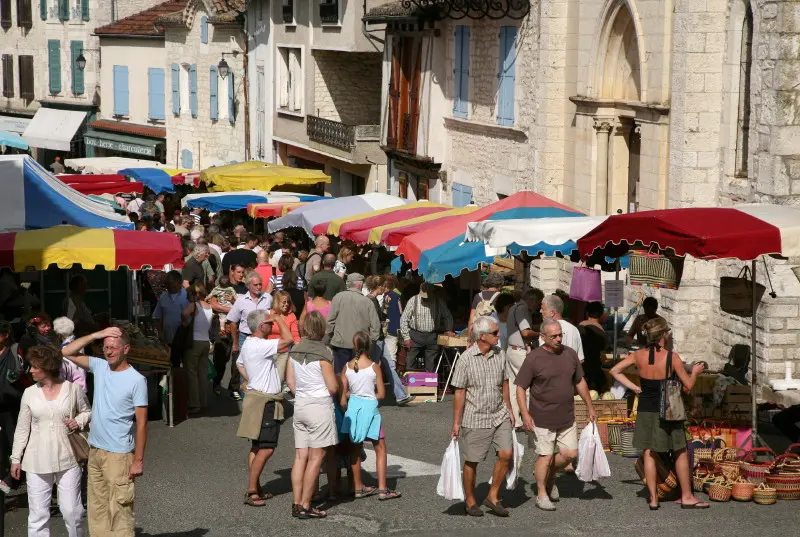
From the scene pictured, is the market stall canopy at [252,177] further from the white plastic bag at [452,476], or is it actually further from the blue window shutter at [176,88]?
the white plastic bag at [452,476]

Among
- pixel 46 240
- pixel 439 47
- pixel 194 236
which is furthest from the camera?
pixel 439 47

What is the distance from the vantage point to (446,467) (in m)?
10.7

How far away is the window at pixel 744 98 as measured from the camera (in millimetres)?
17391

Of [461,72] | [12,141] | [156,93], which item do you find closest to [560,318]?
[461,72]

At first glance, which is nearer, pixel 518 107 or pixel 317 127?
pixel 518 107

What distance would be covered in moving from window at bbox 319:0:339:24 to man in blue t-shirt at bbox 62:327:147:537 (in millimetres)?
25875

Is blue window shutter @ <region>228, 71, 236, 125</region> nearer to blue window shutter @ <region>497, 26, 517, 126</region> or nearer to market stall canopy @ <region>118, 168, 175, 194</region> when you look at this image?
market stall canopy @ <region>118, 168, 175, 194</region>

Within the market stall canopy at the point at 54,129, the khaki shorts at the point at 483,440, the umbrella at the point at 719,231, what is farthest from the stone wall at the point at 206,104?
the khaki shorts at the point at 483,440

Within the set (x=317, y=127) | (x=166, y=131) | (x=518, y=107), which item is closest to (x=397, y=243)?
(x=518, y=107)

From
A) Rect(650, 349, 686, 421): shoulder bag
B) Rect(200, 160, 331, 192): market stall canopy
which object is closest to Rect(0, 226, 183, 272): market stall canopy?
Rect(650, 349, 686, 421): shoulder bag

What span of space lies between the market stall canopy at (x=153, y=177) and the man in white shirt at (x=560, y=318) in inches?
838

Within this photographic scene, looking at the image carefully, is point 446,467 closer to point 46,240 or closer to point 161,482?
point 161,482

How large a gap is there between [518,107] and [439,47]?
471 cm

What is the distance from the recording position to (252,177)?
95.9 feet
